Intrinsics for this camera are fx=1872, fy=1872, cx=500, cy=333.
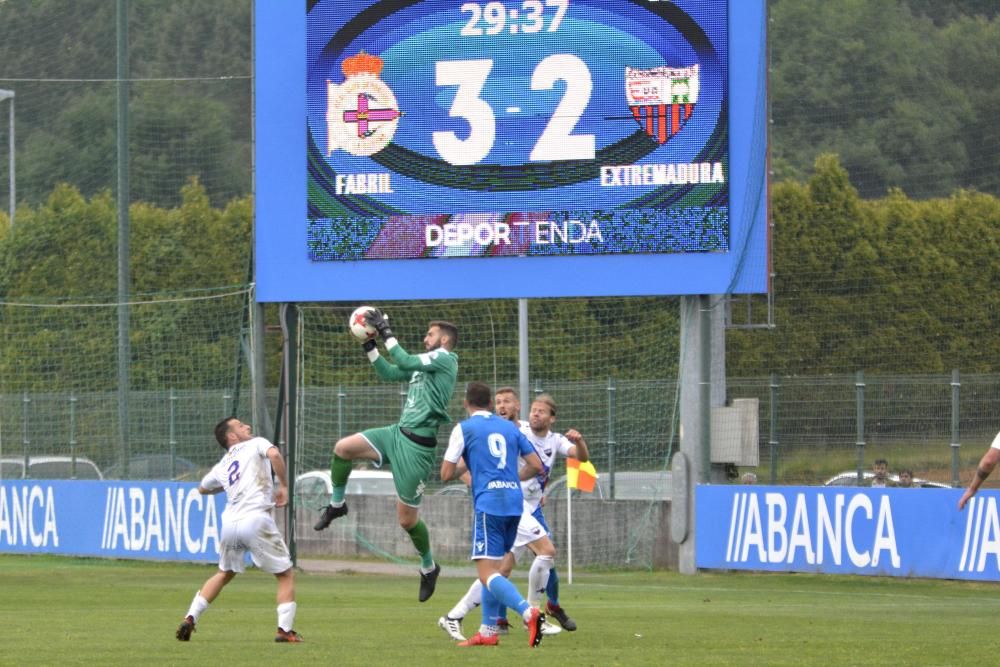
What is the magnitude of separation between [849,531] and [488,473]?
32.3 feet

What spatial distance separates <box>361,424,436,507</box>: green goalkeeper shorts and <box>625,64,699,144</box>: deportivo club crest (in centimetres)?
751

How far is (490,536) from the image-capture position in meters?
13.1

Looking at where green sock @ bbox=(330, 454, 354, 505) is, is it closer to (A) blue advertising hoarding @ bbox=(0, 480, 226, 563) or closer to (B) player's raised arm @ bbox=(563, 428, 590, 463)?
(B) player's raised arm @ bbox=(563, 428, 590, 463)

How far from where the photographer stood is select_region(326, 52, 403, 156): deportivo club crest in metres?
22.9

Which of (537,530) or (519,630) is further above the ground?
(537,530)

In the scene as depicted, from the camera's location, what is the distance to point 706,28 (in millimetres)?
22250

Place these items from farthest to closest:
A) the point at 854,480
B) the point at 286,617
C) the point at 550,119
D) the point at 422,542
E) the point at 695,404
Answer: the point at 854,480, the point at 695,404, the point at 550,119, the point at 422,542, the point at 286,617

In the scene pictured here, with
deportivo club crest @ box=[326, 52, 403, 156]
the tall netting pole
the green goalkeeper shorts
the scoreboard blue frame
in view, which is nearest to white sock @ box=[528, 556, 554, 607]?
the green goalkeeper shorts

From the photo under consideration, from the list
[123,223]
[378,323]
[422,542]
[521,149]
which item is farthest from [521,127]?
[378,323]

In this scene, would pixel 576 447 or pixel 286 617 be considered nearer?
pixel 286 617

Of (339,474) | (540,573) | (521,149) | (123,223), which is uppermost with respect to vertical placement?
(521,149)

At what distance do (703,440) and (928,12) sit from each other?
21.5m

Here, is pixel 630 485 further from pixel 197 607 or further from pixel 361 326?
pixel 197 607

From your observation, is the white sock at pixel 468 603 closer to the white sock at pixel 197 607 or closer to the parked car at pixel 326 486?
the white sock at pixel 197 607
